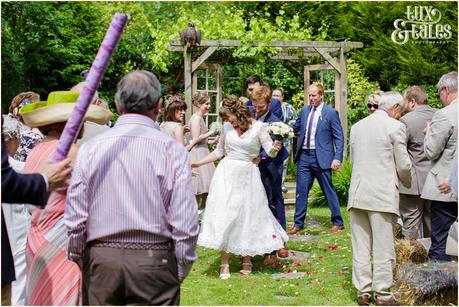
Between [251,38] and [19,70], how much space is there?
25.6 ft

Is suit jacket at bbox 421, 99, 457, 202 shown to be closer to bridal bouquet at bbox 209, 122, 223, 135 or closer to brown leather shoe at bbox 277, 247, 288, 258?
brown leather shoe at bbox 277, 247, 288, 258

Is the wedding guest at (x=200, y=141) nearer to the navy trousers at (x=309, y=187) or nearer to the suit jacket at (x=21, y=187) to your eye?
the navy trousers at (x=309, y=187)

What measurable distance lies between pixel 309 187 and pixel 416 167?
232cm

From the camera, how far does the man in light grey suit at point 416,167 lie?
8688mm

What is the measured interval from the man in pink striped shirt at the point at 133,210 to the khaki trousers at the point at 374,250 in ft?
10.2

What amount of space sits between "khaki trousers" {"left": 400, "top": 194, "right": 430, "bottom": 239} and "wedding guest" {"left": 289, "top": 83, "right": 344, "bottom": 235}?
1854 mm

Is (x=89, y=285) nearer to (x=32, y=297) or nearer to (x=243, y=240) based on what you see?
(x=32, y=297)

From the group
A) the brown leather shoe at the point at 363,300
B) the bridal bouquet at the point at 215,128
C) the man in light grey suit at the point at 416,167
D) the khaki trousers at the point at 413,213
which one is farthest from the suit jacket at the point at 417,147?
the bridal bouquet at the point at 215,128

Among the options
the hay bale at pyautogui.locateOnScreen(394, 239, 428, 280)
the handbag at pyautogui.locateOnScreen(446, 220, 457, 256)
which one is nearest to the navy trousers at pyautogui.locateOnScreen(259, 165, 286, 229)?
the hay bale at pyautogui.locateOnScreen(394, 239, 428, 280)

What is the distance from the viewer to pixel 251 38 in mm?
15992

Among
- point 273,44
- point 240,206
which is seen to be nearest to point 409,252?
point 240,206

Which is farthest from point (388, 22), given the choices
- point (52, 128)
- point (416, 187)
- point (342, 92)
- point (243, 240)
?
point (52, 128)

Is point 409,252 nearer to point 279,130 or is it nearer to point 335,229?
point 279,130

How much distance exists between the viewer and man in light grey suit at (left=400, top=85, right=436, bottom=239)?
8688mm
